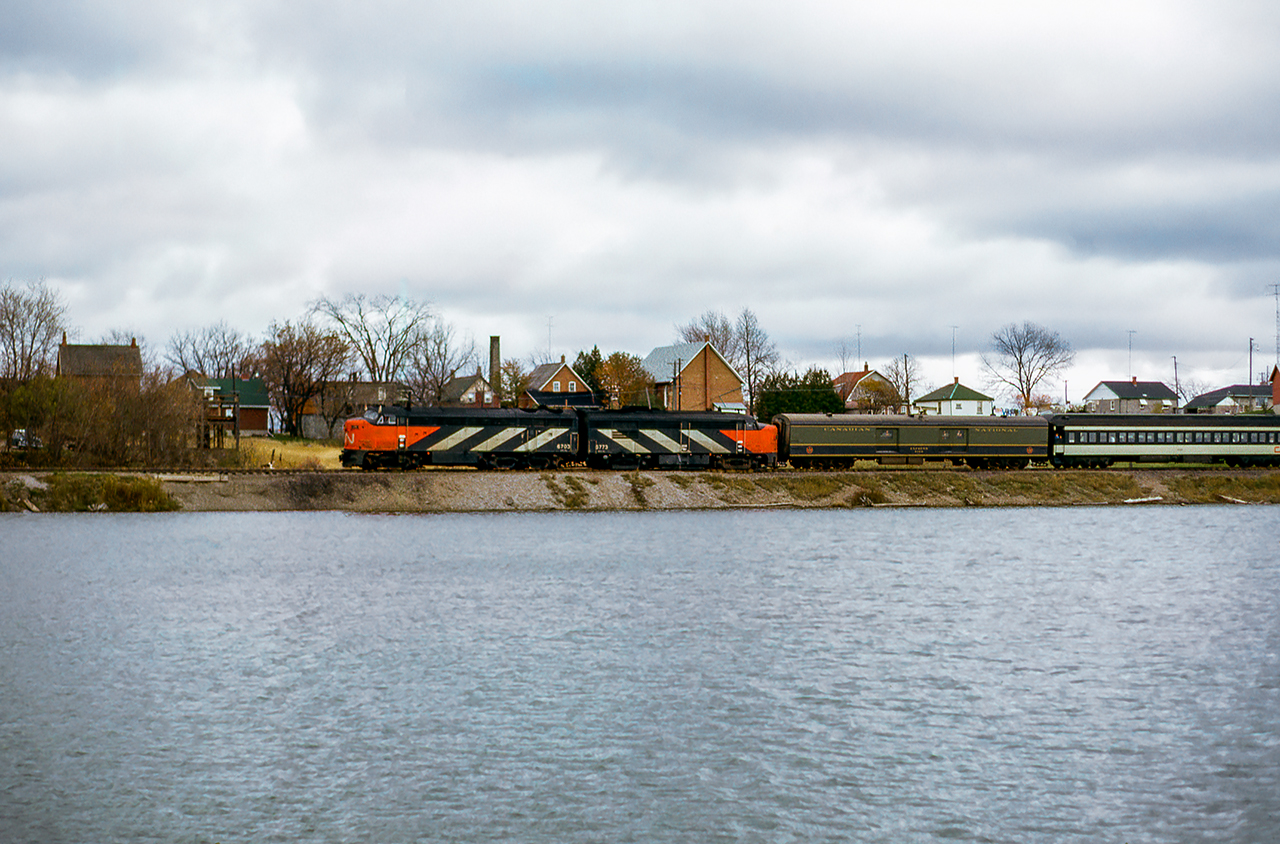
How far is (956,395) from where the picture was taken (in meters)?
162

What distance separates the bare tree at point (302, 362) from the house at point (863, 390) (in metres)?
55.2

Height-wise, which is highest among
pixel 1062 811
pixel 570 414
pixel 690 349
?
pixel 690 349

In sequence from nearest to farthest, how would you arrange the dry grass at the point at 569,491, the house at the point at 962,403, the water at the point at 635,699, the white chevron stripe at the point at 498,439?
1. the water at the point at 635,699
2. the dry grass at the point at 569,491
3. the white chevron stripe at the point at 498,439
4. the house at the point at 962,403

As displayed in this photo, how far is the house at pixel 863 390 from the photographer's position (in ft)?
463

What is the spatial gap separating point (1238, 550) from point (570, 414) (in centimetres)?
3465

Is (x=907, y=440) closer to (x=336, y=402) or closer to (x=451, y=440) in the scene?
(x=451, y=440)

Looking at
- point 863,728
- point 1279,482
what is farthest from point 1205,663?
point 1279,482

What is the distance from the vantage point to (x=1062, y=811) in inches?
556

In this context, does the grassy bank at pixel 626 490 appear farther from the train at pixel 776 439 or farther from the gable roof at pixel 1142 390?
the gable roof at pixel 1142 390

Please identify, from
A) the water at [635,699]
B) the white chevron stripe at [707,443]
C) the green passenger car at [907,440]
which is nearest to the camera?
the water at [635,699]

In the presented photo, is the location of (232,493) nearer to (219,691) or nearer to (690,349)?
(219,691)

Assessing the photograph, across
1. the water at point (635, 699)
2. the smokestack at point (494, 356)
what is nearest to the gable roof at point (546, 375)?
the smokestack at point (494, 356)

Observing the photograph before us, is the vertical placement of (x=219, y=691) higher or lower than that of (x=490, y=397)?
lower

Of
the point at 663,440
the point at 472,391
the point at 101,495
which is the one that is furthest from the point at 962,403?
the point at 101,495
